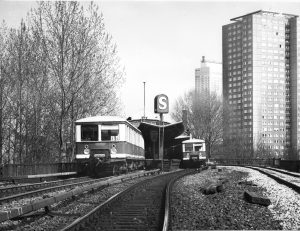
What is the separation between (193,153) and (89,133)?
18.6 metres

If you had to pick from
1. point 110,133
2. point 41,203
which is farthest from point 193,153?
point 41,203

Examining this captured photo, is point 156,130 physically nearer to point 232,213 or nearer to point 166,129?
point 166,129

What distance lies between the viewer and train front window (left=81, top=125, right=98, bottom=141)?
2156 centimetres

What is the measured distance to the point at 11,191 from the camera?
43.3ft

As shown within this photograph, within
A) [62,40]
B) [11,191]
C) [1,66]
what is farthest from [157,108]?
[11,191]

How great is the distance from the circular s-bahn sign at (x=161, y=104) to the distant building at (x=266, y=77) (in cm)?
7452

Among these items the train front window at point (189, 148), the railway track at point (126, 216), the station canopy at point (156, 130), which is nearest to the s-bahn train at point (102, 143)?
the railway track at point (126, 216)

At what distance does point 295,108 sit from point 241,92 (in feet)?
46.9

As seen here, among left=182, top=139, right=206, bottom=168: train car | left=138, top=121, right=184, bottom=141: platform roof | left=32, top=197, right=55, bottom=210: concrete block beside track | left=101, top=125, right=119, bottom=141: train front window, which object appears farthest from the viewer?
left=182, top=139, right=206, bottom=168: train car

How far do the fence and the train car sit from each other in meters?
16.4

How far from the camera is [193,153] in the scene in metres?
38.8

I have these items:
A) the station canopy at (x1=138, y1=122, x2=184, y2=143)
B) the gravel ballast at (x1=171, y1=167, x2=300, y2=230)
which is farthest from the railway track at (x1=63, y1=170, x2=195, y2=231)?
the station canopy at (x1=138, y1=122, x2=184, y2=143)

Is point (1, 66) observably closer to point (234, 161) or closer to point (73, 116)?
point (73, 116)

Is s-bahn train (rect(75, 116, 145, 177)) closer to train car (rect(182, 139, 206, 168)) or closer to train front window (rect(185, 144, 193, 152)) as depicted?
train car (rect(182, 139, 206, 168))
